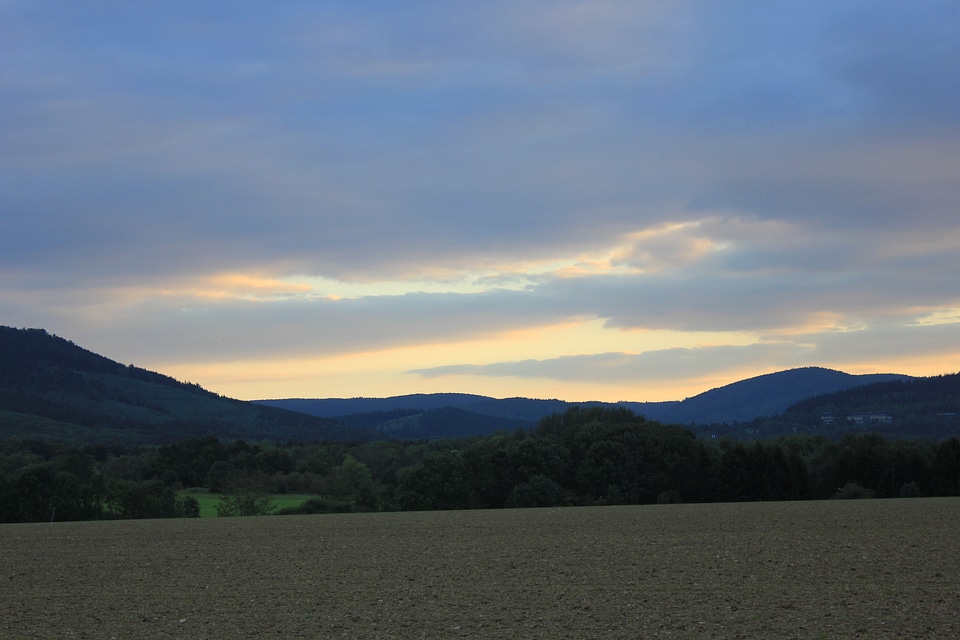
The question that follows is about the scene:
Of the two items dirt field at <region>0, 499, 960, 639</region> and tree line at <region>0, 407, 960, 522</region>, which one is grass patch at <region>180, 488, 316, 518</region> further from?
dirt field at <region>0, 499, 960, 639</region>

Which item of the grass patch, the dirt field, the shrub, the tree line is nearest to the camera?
the dirt field

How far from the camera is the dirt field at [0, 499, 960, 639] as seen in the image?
19234 millimetres

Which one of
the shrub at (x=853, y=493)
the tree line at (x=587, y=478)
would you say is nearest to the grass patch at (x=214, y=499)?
the tree line at (x=587, y=478)

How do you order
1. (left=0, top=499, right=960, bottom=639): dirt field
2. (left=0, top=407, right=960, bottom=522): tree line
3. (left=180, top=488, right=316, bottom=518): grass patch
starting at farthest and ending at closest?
(left=180, top=488, right=316, bottom=518): grass patch → (left=0, top=407, right=960, bottom=522): tree line → (left=0, top=499, right=960, bottom=639): dirt field

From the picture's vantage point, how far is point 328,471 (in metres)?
119

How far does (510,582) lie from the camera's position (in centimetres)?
2581

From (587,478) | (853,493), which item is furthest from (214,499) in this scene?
(853,493)

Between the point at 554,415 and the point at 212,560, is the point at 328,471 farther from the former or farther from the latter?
the point at 212,560

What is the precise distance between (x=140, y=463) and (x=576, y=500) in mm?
59852

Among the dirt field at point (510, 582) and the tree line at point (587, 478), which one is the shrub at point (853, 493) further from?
the dirt field at point (510, 582)

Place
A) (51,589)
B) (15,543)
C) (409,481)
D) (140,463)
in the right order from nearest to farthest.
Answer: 1. (51,589)
2. (15,543)
3. (409,481)
4. (140,463)

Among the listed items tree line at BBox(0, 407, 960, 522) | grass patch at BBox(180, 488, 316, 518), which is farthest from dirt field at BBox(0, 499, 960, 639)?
grass patch at BBox(180, 488, 316, 518)

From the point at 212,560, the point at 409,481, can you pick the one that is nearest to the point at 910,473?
the point at 409,481

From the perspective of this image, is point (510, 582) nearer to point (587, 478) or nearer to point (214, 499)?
point (587, 478)
